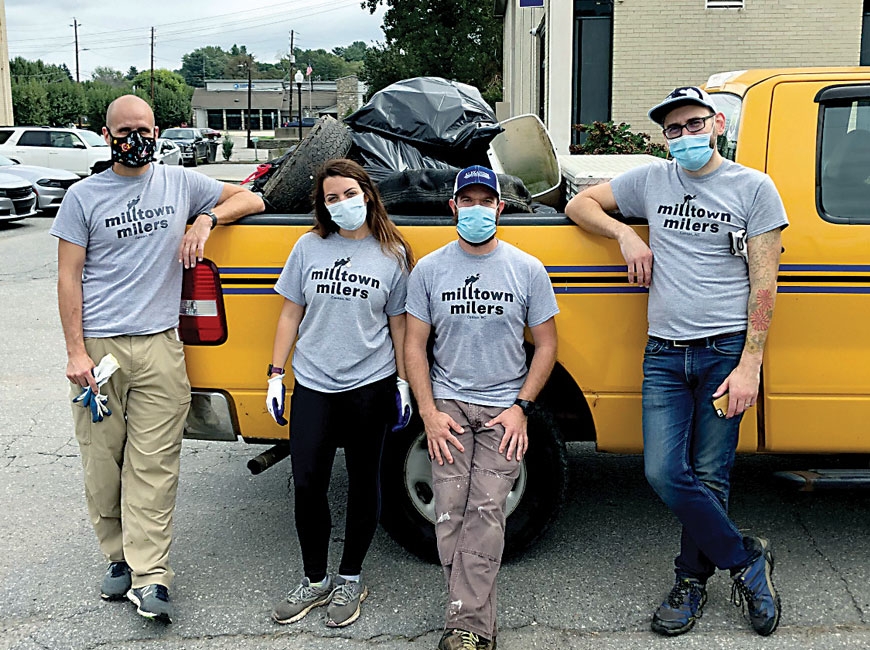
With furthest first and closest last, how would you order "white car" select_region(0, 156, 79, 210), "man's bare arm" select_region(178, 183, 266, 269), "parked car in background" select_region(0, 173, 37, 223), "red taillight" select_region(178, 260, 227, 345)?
"white car" select_region(0, 156, 79, 210) → "parked car in background" select_region(0, 173, 37, 223) → "red taillight" select_region(178, 260, 227, 345) → "man's bare arm" select_region(178, 183, 266, 269)

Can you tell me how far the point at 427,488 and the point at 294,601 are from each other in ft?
2.43

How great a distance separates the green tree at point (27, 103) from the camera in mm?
47062

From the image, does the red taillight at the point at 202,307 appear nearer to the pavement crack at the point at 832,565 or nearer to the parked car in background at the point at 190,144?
the pavement crack at the point at 832,565

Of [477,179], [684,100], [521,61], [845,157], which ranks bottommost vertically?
[477,179]

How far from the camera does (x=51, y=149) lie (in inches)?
969

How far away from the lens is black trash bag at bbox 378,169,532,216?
3961 mm

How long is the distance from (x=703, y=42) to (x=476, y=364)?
11.6m

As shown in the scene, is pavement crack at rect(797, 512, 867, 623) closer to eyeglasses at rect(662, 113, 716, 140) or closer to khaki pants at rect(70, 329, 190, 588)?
eyeglasses at rect(662, 113, 716, 140)

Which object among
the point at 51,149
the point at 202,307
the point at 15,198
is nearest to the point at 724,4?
the point at 202,307

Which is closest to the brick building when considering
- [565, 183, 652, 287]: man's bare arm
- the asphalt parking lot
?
the asphalt parking lot

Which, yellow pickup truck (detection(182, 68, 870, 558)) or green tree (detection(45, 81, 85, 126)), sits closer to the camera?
yellow pickup truck (detection(182, 68, 870, 558))

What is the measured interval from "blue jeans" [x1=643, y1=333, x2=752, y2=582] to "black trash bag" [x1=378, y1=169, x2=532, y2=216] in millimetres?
902

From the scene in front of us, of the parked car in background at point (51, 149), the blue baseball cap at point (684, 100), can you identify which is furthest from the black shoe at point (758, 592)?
the parked car in background at point (51, 149)

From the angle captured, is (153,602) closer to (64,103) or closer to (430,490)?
(430,490)
